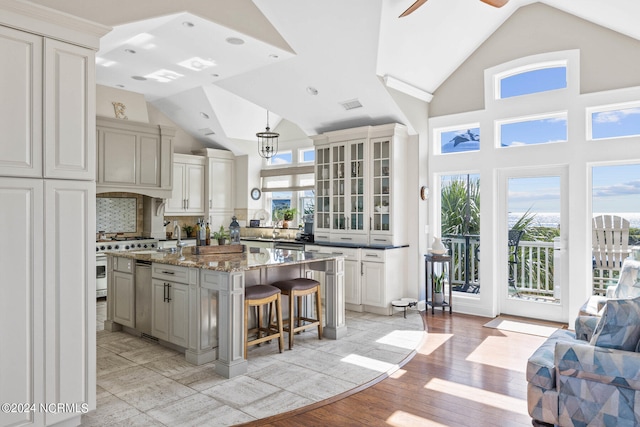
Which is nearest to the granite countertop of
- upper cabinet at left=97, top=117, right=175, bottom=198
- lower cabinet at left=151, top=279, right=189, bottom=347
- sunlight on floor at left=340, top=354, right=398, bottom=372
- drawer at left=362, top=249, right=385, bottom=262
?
lower cabinet at left=151, top=279, right=189, bottom=347

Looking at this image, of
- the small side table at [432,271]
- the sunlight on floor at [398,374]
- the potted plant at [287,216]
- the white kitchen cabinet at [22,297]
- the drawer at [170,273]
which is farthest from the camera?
the potted plant at [287,216]

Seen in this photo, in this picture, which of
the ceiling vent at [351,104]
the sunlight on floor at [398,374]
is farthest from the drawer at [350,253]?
the sunlight on floor at [398,374]

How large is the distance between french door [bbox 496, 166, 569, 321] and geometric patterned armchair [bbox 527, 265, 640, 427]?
2972 millimetres

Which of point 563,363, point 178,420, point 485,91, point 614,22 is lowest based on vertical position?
point 178,420

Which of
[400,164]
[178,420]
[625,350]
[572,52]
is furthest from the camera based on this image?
[400,164]

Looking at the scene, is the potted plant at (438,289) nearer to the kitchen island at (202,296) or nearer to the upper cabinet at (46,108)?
the kitchen island at (202,296)

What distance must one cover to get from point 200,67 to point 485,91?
147 inches

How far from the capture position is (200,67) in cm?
541

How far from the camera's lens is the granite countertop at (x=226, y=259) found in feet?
12.4

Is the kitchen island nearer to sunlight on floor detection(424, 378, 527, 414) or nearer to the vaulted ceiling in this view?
sunlight on floor detection(424, 378, 527, 414)

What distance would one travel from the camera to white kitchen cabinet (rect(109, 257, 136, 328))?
A: 4.77 metres

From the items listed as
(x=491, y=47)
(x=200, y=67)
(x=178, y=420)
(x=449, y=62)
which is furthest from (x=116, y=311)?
(x=491, y=47)

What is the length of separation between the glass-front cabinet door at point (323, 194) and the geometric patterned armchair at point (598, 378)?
14.2 ft

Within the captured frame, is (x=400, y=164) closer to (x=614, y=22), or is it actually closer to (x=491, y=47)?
(x=491, y=47)
